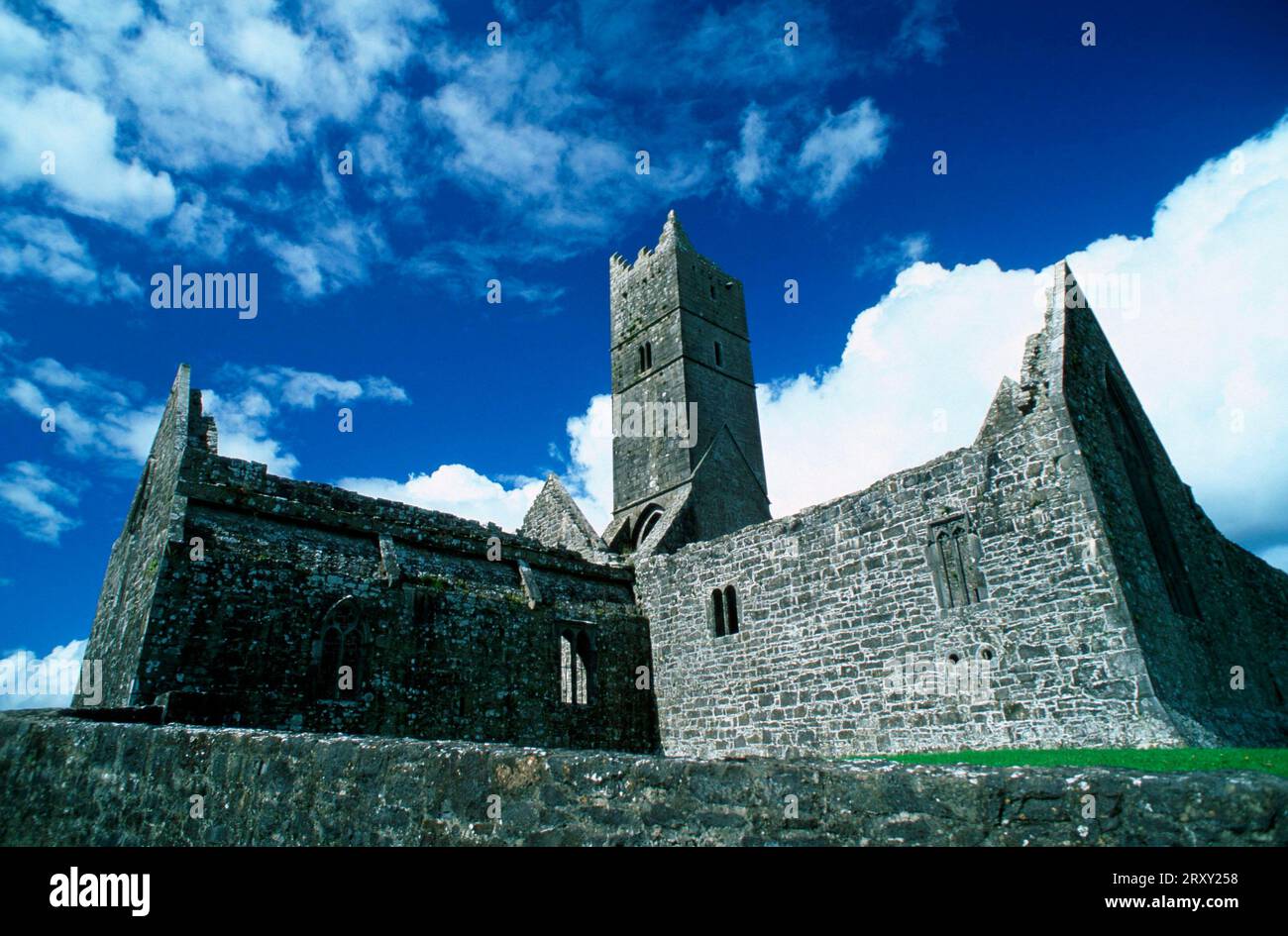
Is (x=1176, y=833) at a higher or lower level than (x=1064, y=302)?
lower

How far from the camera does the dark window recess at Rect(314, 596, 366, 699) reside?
523 inches

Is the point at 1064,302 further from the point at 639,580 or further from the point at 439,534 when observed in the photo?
the point at 439,534

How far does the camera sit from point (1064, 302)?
14.1 m

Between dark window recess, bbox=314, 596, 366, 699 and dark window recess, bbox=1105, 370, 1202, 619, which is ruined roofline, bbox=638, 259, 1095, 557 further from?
dark window recess, bbox=314, 596, 366, 699

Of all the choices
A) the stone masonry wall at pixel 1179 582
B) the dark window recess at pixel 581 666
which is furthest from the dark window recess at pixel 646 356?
the stone masonry wall at pixel 1179 582

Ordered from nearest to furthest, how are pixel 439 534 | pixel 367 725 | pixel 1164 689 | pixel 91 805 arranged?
pixel 91 805 → pixel 1164 689 → pixel 367 725 → pixel 439 534

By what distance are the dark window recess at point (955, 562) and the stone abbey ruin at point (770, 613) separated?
0.12 ft

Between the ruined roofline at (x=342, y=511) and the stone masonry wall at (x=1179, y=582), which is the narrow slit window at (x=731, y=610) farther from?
the stone masonry wall at (x=1179, y=582)

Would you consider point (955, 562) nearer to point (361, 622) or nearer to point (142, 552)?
point (361, 622)

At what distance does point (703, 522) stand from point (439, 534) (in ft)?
42.0

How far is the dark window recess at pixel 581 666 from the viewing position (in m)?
17.1

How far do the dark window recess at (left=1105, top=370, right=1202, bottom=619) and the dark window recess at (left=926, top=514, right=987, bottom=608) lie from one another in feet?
10.9
